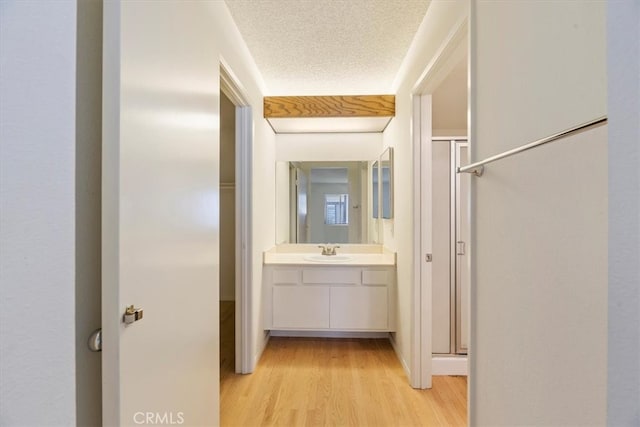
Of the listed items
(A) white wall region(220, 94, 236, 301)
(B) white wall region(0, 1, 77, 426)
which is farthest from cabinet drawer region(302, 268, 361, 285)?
(B) white wall region(0, 1, 77, 426)

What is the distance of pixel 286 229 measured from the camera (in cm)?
310

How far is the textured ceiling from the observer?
158 cm

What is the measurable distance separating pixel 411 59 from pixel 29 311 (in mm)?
2280

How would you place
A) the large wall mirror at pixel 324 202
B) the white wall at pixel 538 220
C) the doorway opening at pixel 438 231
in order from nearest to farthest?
the white wall at pixel 538 220 < the doorway opening at pixel 438 231 < the large wall mirror at pixel 324 202

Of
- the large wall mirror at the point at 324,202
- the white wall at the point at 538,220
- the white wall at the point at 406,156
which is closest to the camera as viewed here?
the white wall at the point at 538,220

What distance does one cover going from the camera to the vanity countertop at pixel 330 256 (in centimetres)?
255

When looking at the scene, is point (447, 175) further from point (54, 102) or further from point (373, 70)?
point (54, 102)

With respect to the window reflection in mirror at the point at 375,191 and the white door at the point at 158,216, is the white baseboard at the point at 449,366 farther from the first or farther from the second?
the white door at the point at 158,216

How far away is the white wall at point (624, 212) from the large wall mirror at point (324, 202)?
270 cm

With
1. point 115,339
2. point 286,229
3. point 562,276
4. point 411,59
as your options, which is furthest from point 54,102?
point 286,229

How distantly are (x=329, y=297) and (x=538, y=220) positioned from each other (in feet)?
6.58

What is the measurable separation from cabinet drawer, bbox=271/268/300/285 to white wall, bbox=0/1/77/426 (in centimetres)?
207

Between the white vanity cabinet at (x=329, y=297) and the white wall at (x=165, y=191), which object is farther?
the white vanity cabinet at (x=329, y=297)

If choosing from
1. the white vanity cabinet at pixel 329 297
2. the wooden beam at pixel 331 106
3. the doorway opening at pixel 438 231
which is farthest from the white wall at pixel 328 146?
the white vanity cabinet at pixel 329 297
